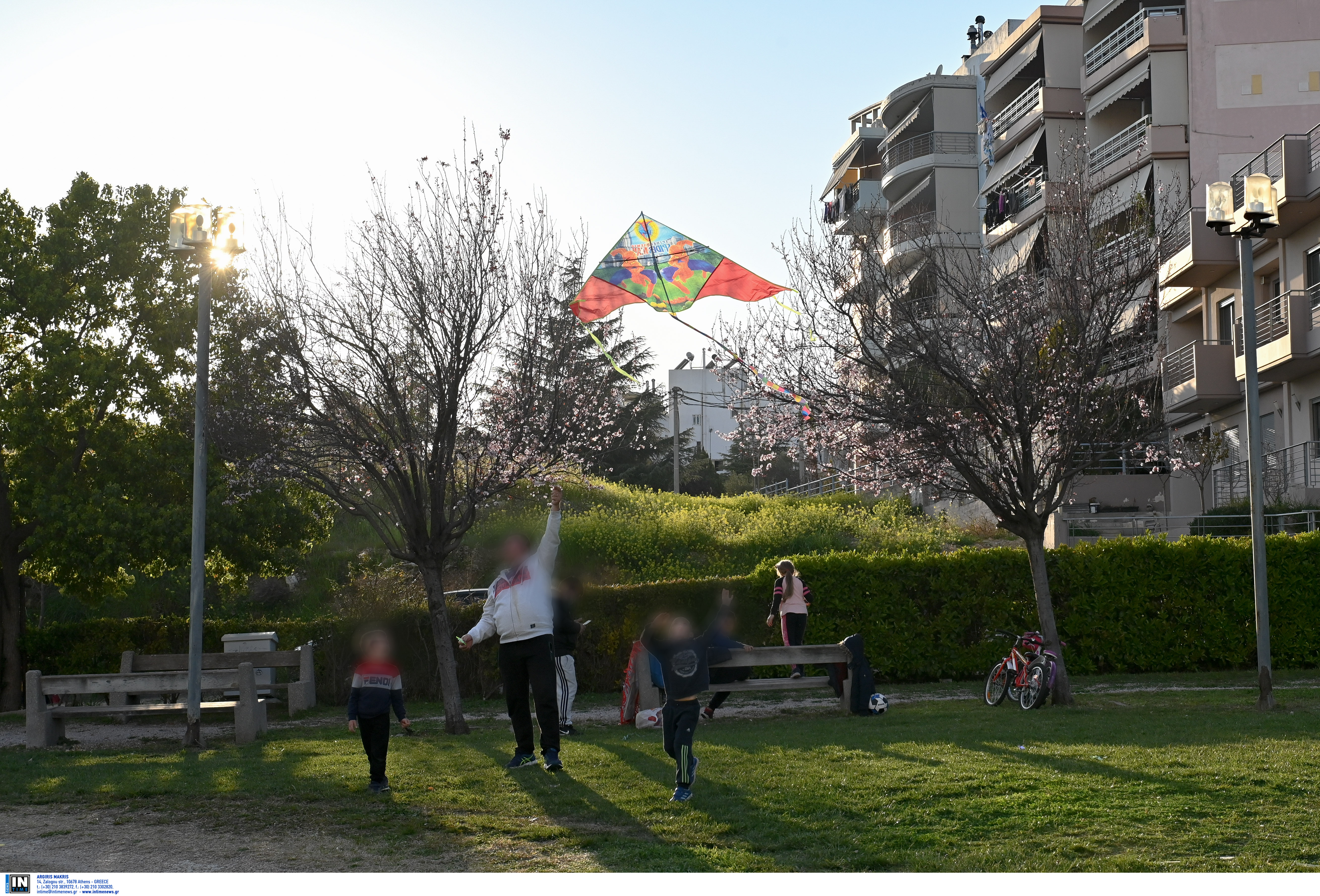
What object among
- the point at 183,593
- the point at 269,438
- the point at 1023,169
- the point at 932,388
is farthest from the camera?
the point at 1023,169

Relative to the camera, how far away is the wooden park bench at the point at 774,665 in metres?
13.1

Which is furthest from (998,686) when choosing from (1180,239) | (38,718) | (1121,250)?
(1180,239)

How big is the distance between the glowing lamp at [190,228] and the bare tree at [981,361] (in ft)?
23.1

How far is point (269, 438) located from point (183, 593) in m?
22.2

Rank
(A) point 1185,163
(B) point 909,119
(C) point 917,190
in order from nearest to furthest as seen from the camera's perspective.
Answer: (A) point 1185,163 → (C) point 917,190 → (B) point 909,119

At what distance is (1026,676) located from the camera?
14.1 metres

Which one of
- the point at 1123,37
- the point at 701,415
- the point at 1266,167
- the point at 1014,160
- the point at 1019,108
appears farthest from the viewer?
the point at 701,415

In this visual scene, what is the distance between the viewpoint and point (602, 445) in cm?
1741

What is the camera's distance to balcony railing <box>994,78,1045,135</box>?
151 ft

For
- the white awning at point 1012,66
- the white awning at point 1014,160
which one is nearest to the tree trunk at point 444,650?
the white awning at point 1014,160

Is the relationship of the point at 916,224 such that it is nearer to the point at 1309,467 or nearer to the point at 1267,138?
the point at 1309,467

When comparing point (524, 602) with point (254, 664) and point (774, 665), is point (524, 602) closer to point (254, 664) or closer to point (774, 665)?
point (774, 665)

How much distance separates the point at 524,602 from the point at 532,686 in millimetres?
736

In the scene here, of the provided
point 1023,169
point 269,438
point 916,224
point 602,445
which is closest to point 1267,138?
point 1023,169
